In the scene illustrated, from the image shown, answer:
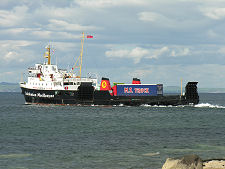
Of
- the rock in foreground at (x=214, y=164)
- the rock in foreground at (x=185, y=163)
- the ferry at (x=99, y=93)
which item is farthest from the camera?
the ferry at (x=99, y=93)

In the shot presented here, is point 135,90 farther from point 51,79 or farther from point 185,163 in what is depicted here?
point 185,163

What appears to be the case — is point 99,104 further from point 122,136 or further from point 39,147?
point 39,147

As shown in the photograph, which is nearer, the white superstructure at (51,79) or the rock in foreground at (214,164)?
the rock in foreground at (214,164)

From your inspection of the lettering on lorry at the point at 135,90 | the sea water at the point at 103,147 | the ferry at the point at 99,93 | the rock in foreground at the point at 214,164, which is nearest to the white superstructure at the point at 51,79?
the ferry at the point at 99,93

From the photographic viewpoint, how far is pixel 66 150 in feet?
89.9

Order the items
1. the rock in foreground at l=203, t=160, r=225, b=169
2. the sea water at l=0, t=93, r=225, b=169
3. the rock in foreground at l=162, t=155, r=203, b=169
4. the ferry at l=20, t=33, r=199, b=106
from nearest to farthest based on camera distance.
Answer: the rock in foreground at l=162, t=155, r=203, b=169, the rock in foreground at l=203, t=160, r=225, b=169, the sea water at l=0, t=93, r=225, b=169, the ferry at l=20, t=33, r=199, b=106

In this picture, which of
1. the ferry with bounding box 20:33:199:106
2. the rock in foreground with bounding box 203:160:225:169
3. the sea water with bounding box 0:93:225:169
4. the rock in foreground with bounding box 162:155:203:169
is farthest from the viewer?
the ferry with bounding box 20:33:199:106

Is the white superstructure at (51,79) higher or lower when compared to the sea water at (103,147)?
higher

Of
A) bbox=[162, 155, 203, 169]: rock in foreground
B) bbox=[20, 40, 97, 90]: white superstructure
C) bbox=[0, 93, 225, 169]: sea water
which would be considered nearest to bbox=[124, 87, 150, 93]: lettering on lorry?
bbox=[20, 40, 97, 90]: white superstructure

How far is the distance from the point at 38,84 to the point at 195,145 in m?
53.0

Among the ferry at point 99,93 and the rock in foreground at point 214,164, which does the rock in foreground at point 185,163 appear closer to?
the rock in foreground at point 214,164

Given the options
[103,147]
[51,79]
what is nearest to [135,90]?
→ [51,79]

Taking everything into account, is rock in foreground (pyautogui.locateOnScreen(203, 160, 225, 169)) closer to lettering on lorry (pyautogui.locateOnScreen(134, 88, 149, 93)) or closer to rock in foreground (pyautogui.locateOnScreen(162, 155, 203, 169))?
rock in foreground (pyautogui.locateOnScreen(162, 155, 203, 169))

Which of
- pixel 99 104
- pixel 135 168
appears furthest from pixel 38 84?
pixel 135 168
